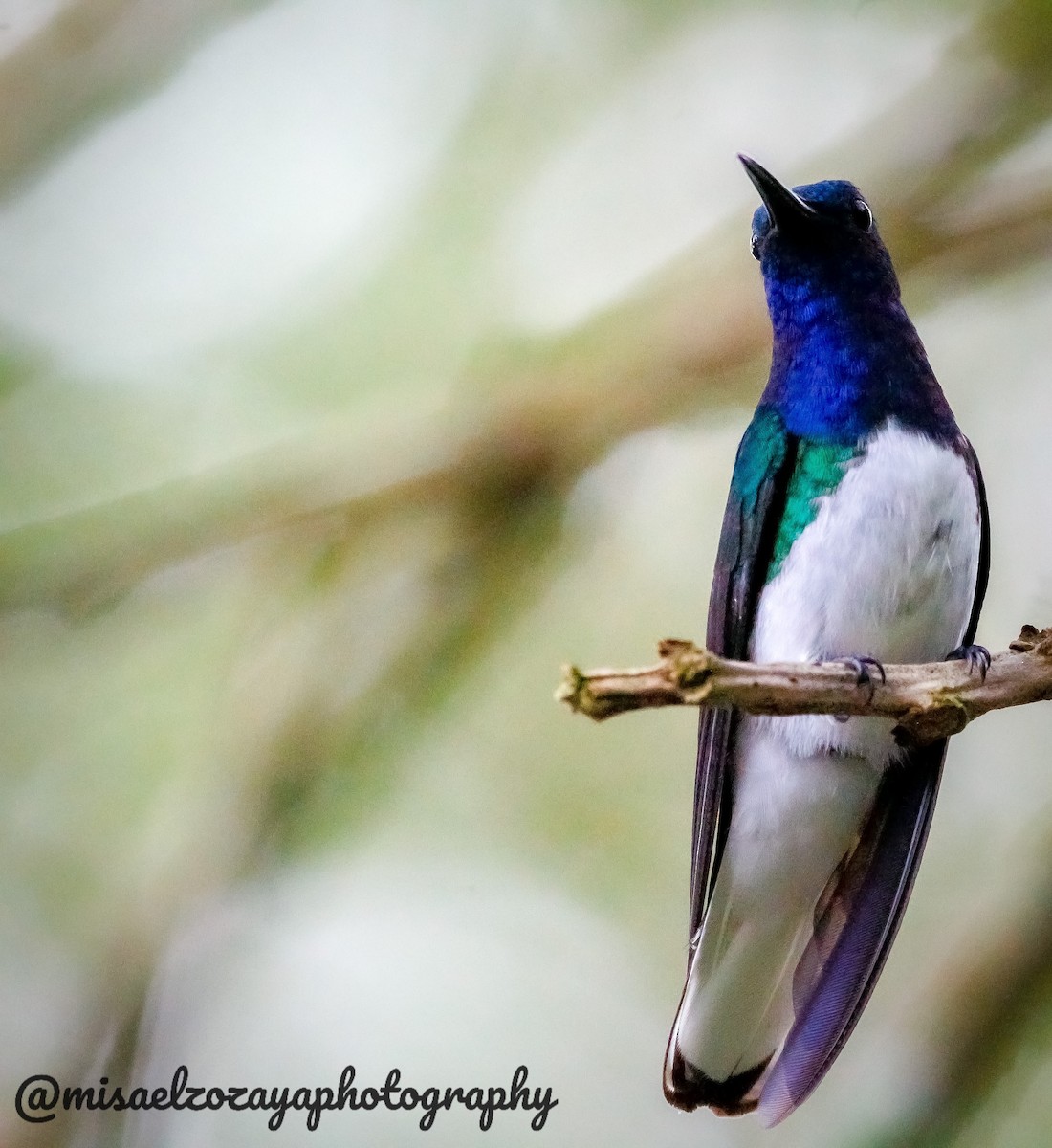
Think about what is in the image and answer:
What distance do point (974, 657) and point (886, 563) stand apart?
0.16m

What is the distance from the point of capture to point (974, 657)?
1543 millimetres

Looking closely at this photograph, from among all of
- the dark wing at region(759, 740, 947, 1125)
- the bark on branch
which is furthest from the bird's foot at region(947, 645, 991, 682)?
the dark wing at region(759, 740, 947, 1125)

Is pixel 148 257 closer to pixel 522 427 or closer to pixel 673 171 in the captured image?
pixel 522 427

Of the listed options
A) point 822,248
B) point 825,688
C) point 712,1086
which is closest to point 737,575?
point 825,688

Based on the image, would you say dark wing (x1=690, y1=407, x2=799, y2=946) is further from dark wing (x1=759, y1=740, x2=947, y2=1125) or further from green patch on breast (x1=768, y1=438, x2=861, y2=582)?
dark wing (x1=759, y1=740, x2=947, y2=1125)

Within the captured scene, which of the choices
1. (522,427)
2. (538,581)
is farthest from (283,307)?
(538,581)

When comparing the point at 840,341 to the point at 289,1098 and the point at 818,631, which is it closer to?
the point at 818,631

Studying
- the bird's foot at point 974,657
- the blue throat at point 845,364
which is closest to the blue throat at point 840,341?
the blue throat at point 845,364

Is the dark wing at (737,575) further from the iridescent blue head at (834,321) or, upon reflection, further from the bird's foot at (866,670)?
the bird's foot at (866,670)

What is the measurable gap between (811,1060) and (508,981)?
1.56 feet

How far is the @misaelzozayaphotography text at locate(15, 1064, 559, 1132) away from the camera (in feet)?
6.11

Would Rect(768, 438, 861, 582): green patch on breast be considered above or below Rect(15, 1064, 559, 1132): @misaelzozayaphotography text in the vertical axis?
above

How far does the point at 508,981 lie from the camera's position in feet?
6.46

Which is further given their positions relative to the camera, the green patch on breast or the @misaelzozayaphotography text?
the @misaelzozayaphotography text
